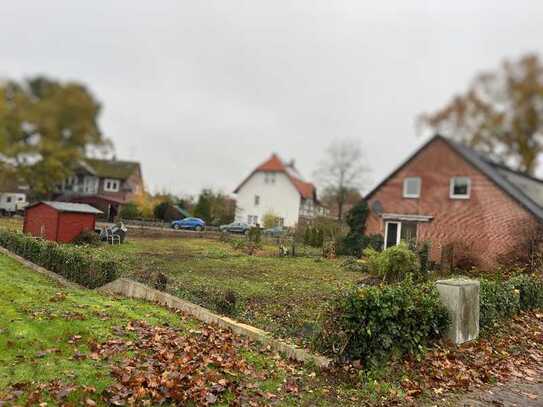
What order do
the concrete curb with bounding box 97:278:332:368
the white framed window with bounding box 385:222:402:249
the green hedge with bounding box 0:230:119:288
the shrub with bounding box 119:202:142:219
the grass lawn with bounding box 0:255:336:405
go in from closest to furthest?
the grass lawn with bounding box 0:255:336:405
the concrete curb with bounding box 97:278:332:368
the green hedge with bounding box 0:230:119:288
the white framed window with bounding box 385:222:402:249
the shrub with bounding box 119:202:142:219

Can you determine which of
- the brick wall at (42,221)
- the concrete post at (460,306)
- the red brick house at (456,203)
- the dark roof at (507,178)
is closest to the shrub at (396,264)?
the concrete post at (460,306)

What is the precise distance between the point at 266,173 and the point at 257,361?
5067 cm

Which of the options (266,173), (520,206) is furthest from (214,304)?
(266,173)

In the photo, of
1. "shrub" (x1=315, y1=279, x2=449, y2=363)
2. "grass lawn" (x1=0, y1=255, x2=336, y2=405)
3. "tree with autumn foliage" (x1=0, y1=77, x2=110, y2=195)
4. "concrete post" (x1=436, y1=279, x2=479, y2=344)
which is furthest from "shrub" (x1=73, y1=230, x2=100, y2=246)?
"concrete post" (x1=436, y1=279, x2=479, y2=344)

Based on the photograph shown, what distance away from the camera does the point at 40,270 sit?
45.0 feet

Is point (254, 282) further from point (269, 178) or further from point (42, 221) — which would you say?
point (269, 178)

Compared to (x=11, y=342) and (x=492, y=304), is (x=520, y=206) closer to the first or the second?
(x=492, y=304)

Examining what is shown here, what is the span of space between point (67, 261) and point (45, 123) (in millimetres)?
7065

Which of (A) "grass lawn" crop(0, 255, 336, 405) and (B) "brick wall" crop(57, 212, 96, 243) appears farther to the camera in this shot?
(B) "brick wall" crop(57, 212, 96, 243)

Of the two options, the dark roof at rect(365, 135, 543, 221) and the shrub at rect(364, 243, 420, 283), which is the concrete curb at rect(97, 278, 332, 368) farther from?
the dark roof at rect(365, 135, 543, 221)

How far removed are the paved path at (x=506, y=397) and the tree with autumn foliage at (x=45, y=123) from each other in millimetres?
6592

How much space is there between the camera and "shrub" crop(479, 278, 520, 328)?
8.93 m

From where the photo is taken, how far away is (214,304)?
9234 millimetres

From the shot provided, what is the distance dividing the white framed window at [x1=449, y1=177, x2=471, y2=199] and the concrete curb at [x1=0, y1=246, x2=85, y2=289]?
1937 cm
